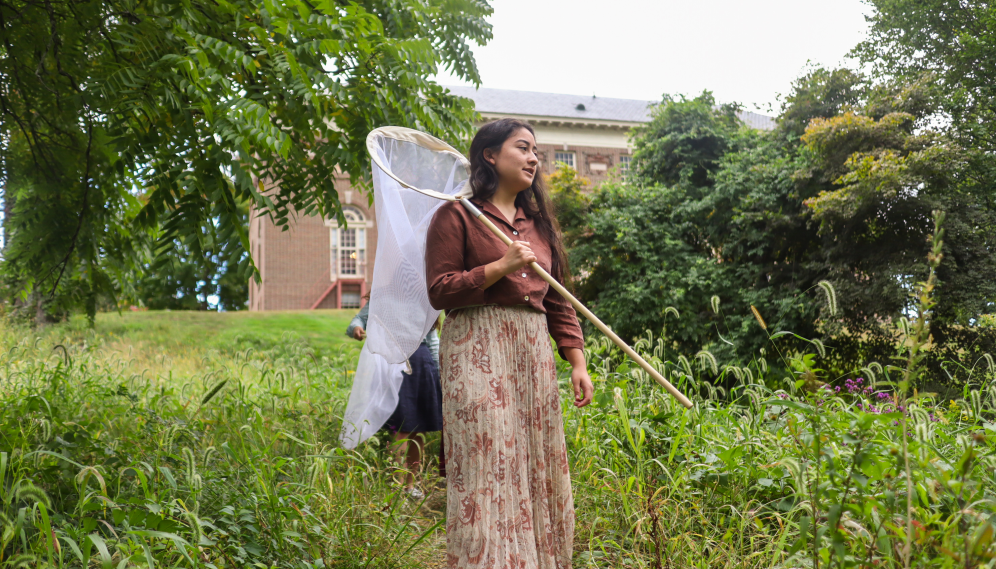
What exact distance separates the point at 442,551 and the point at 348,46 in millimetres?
2698

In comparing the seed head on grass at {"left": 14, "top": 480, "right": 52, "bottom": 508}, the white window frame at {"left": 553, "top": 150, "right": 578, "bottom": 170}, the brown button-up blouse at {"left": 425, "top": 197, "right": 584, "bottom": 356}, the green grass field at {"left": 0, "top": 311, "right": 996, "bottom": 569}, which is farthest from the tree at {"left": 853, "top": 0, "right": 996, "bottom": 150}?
the white window frame at {"left": 553, "top": 150, "right": 578, "bottom": 170}

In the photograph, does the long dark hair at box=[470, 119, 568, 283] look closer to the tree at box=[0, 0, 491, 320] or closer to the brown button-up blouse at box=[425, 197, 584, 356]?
the brown button-up blouse at box=[425, 197, 584, 356]

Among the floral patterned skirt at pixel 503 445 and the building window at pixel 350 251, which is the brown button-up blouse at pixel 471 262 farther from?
the building window at pixel 350 251

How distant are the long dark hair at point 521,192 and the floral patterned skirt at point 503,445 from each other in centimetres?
41

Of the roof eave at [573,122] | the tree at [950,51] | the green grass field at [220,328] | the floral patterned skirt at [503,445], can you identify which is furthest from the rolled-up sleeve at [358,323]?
the roof eave at [573,122]

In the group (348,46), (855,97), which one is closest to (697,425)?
(348,46)

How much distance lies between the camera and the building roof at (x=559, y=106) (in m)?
34.2

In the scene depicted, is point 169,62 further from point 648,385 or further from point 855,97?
point 855,97

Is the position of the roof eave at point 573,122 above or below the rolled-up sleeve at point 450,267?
above

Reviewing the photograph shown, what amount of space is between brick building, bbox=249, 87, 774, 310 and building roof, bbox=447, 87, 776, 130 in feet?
0.22

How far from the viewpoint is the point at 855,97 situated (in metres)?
14.0

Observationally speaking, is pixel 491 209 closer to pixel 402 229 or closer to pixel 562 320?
pixel 402 229

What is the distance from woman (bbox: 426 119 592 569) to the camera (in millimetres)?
2438

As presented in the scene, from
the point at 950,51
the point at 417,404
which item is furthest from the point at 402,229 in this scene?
the point at 950,51
